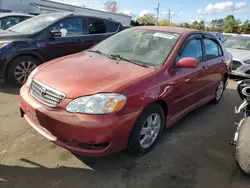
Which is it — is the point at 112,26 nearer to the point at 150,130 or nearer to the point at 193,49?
the point at 193,49

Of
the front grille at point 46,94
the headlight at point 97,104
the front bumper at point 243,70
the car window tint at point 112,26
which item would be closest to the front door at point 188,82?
the headlight at point 97,104

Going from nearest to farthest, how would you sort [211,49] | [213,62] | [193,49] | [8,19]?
[193,49] < [213,62] < [211,49] < [8,19]

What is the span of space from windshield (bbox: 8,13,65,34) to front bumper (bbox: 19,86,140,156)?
3339 millimetres

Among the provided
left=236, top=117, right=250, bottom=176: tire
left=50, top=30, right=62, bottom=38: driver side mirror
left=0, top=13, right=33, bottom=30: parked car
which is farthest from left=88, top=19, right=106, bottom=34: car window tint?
left=236, top=117, right=250, bottom=176: tire

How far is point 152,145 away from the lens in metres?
3.21

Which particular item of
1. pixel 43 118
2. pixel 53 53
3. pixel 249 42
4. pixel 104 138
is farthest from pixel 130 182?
pixel 249 42

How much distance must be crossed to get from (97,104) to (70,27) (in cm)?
397

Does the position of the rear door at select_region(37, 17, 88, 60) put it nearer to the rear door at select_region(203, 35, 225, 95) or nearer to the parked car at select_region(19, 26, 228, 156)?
the parked car at select_region(19, 26, 228, 156)

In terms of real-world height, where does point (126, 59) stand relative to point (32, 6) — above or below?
below

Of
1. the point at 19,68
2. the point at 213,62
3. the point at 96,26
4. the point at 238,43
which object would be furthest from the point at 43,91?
the point at 238,43

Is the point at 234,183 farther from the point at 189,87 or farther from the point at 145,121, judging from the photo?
the point at 189,87

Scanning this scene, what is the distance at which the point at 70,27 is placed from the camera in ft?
19.3

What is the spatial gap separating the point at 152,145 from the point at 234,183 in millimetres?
1055

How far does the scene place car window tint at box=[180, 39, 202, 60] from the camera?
3.62 m
